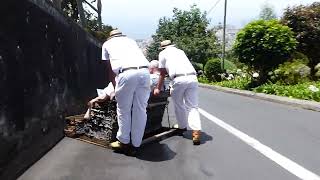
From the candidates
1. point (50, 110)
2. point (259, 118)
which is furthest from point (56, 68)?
point (259, 118)

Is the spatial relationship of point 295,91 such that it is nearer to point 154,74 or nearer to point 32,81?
point 154,74

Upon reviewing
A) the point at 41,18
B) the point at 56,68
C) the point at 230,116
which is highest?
the point at 41,18

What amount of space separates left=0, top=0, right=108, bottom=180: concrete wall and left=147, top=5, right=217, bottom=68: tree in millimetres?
48722

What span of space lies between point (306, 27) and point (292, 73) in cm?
375

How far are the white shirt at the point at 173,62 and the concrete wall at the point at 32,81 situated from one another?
174cm

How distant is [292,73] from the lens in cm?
2394

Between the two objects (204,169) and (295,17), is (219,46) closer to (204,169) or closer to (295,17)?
(295,17)

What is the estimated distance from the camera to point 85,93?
12.4 metres

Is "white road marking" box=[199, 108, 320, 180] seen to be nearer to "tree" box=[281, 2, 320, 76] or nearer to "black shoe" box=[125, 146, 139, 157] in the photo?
"black shoe" box=[125, 146, 139, 157]

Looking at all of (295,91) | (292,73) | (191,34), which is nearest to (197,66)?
(191,34)

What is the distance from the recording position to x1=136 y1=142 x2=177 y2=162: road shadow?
7340mm

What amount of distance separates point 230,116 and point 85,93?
350 centimetres

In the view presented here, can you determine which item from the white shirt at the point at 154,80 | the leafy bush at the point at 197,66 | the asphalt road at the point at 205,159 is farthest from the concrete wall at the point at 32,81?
the leafy bush at the point at 197,66

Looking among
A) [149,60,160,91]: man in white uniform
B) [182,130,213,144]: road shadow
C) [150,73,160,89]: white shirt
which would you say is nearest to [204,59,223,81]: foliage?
[182,130,213,144]: road shadow
